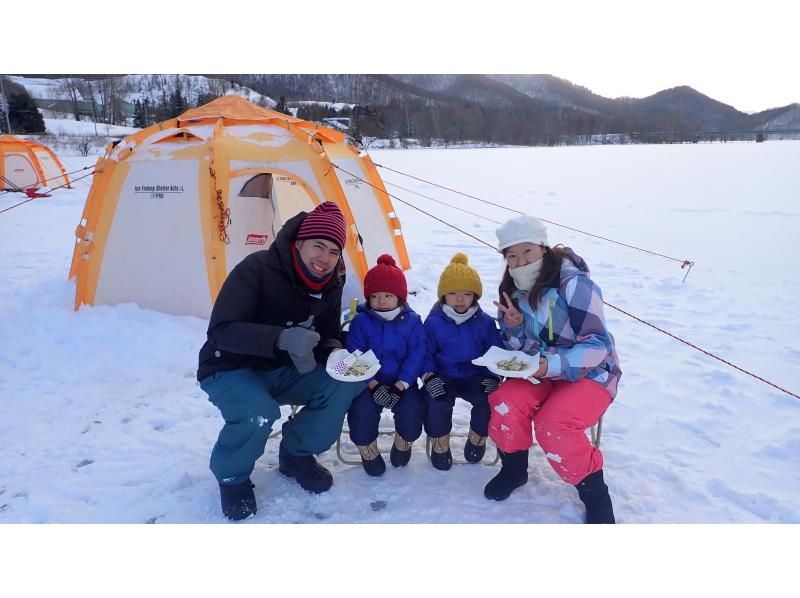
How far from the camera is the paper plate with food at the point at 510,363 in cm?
241

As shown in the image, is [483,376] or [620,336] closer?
[483,376]

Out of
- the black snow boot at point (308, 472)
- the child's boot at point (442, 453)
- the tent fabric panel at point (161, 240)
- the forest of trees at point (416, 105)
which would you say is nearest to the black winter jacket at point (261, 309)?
the black snow boot at point (308, 472)

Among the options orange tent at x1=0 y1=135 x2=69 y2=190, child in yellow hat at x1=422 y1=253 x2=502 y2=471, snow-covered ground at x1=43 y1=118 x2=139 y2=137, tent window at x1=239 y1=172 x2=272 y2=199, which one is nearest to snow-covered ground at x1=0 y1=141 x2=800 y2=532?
child in yellow hat at x1=422 y1=253 x2=502 y2=471

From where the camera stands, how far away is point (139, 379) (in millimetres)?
3852

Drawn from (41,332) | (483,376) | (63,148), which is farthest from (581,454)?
(63,148)

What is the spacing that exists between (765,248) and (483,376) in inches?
288

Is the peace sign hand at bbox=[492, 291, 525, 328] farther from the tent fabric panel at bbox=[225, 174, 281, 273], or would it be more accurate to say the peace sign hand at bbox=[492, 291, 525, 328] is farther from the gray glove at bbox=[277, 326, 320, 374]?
the tent fabric panel at bbox=[225, 174, 281, 273]

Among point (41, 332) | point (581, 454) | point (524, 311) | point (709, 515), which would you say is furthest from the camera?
point (41, 332)

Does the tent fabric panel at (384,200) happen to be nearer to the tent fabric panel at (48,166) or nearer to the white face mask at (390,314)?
the white face mask at (390,314)

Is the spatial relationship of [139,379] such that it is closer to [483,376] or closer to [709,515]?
[483,376]

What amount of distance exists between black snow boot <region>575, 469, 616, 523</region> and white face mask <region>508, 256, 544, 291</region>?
37.0 inches

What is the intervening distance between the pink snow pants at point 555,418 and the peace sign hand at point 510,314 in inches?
12.1

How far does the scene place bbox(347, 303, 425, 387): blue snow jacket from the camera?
2.81 m

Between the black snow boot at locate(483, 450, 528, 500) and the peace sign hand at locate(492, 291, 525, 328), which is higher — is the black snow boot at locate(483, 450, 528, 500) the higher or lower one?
the lower one
